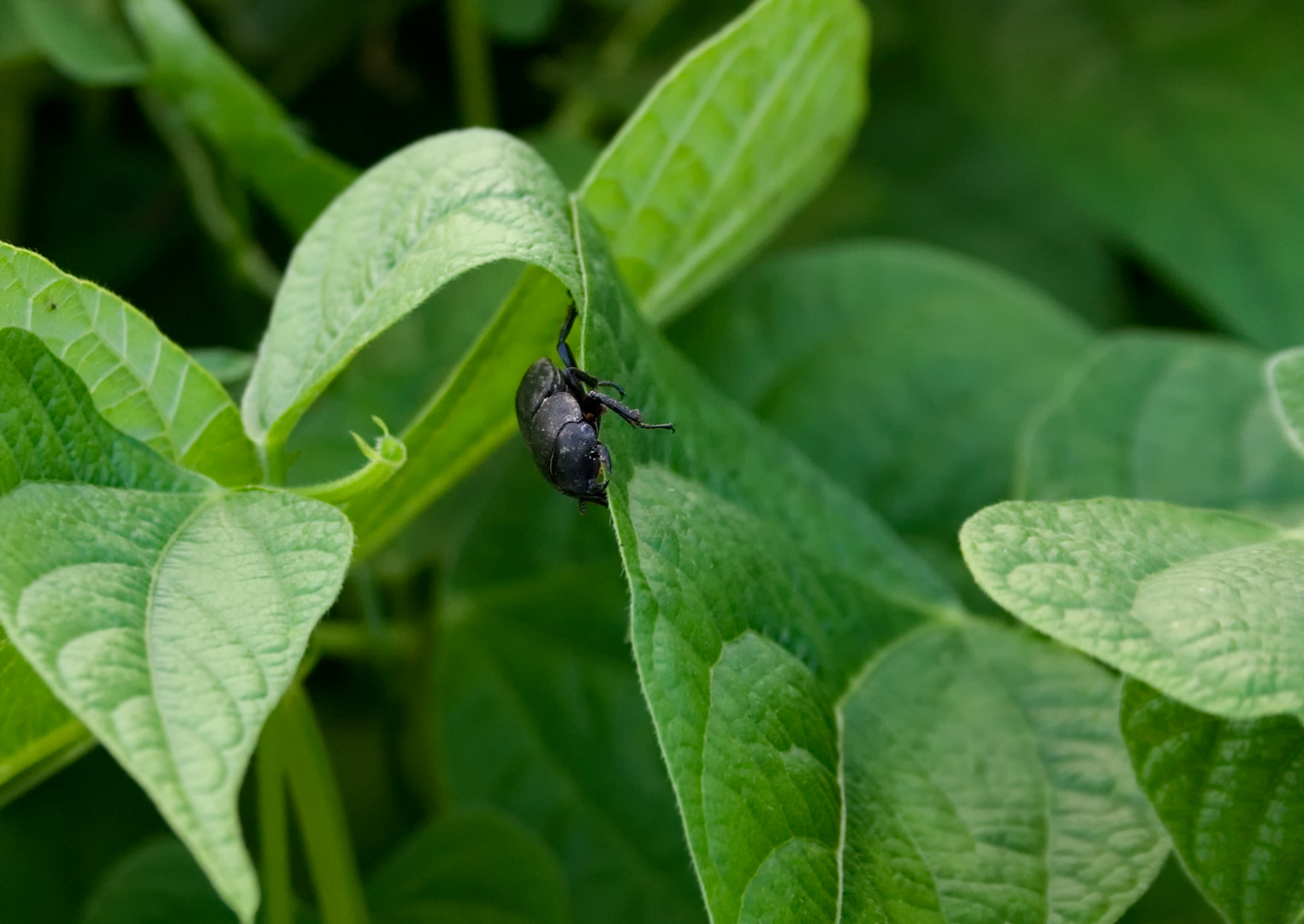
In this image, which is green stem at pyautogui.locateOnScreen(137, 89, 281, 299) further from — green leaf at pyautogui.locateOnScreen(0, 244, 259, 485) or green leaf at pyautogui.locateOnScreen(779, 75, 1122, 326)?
green leaf at pyautogui.locateOnScreen(779, 75, 1122, 326)

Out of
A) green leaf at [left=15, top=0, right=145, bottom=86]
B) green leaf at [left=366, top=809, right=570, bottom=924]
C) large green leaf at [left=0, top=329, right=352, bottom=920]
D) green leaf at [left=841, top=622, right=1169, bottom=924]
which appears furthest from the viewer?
green leaf at [left=15, top=0, right=145, bottom=86]

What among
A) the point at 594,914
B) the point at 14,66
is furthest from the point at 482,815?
the point at 14,66

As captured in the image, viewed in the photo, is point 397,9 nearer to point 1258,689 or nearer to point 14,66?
point 14,66

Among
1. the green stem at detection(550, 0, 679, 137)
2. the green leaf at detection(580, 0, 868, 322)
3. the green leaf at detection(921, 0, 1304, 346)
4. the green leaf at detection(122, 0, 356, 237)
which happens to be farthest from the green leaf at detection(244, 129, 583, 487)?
the green leaf at detection(921, 0, 1304, 346)

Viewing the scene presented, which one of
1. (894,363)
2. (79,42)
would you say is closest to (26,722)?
(79,42)

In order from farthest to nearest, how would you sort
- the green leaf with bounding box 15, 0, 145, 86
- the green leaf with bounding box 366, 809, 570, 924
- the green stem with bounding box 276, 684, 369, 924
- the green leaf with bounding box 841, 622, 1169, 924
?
the green leaf with bounding box 15, 0, 145, 86 < the green leaf with bounding box 366, 809, 570, 924 < the green stem with bounding box 276, 684, 369, 924 < the green leaf with bounding box 841, 622, 1169, 924

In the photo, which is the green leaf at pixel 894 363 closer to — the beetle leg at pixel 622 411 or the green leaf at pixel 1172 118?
the green leaf at pixel 1172 118

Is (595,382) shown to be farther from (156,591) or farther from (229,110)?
(229,110)
